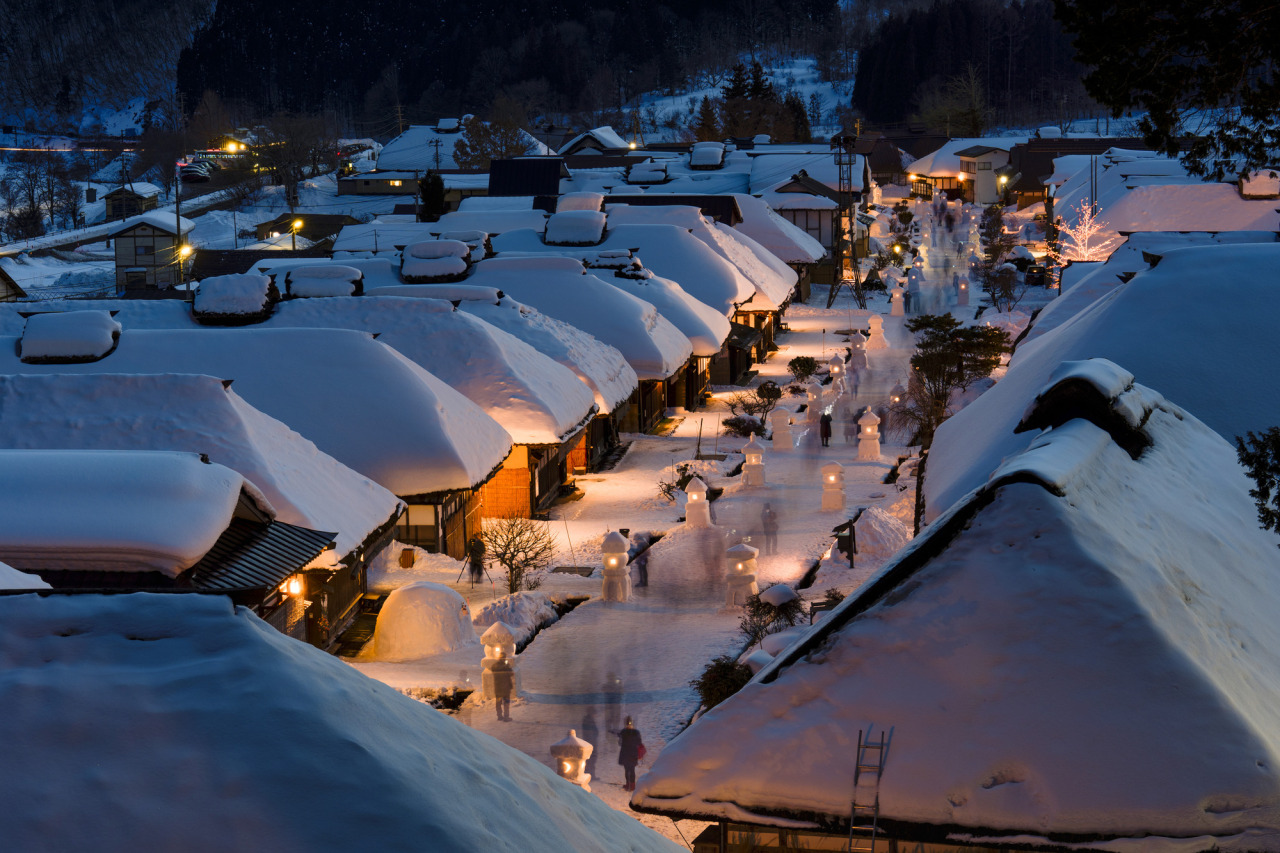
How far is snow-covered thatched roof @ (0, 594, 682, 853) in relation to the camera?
3229 millimetres

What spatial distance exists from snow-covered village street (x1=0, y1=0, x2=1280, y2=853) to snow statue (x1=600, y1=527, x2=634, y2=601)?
9 centimetres

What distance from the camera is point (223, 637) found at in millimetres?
3758

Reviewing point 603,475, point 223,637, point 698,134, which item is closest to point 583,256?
point 603,475

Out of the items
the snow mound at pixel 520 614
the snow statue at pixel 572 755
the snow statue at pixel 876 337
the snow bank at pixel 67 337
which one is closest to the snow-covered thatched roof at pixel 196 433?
the snow mound at pixel 520 614

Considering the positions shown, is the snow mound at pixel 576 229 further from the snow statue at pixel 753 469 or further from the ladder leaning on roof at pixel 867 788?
the ladder leaning on roof at pixel 867 788

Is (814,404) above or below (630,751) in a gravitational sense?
above

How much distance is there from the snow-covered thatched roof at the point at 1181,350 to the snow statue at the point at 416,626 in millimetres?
7056

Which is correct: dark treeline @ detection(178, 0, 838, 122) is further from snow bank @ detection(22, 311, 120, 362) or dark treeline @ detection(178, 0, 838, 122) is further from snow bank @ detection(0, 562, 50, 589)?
snow bank @ detection(0, 562, 50, 589)

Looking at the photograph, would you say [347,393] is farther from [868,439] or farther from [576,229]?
[576,229]

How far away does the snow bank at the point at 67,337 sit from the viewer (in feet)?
70.7

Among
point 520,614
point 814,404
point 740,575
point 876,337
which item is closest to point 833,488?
point 740,575

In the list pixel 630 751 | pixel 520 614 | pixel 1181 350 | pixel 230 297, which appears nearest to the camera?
pixel 630 751

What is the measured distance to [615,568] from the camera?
19328 mm

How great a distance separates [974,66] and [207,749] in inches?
6368
